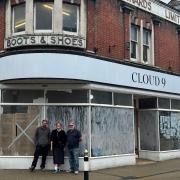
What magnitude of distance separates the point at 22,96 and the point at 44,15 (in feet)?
10.5

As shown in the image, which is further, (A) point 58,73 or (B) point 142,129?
(B) point 142,129

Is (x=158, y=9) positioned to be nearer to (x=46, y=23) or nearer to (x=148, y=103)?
(x=148, y=103)

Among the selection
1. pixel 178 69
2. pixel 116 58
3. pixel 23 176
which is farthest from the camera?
pixel 178 69

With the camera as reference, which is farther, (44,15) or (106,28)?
(106,28)

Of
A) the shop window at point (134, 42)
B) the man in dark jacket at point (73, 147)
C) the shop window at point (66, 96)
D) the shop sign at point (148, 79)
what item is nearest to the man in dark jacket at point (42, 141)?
the man in dark jacket at point (73, 147)

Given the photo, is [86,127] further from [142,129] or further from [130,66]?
[142,129]

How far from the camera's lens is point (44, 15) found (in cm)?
1656

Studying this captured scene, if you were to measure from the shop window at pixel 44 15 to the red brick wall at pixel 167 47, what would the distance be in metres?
6.36

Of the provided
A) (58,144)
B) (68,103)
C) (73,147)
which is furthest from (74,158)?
(68,103)

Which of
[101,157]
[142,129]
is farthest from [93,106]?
[142,129]

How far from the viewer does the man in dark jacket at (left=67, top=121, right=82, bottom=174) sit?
1545cm

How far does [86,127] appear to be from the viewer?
1639cm

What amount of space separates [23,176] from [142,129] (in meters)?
8.17

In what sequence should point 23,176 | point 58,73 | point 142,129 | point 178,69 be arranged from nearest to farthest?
1. point 23,176
2. point 58,73
3. point 142,129
4. point 178,69
